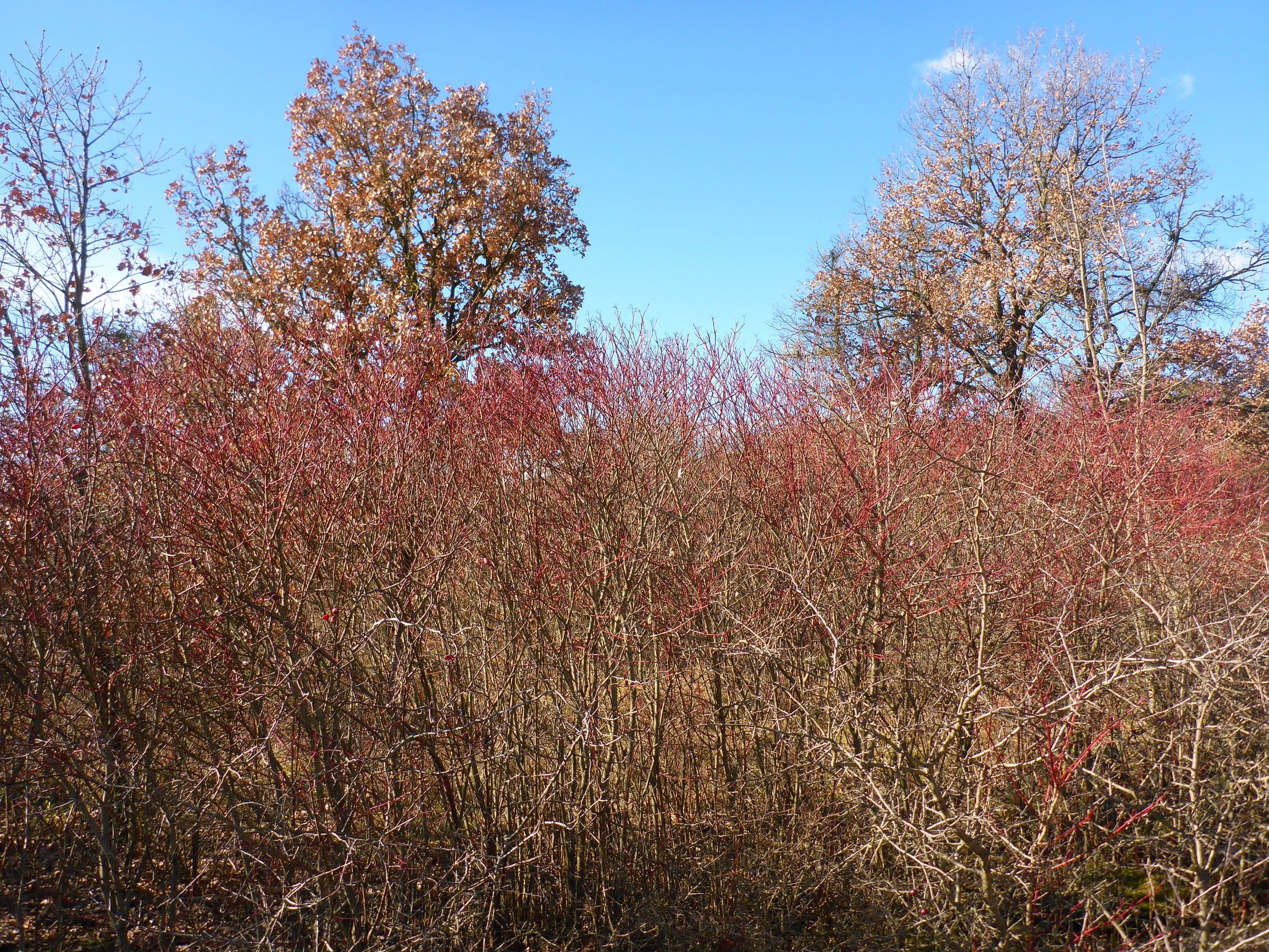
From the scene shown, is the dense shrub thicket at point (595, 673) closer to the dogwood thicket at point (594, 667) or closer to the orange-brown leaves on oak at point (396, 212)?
the dogwood thicket at point (594, 667)

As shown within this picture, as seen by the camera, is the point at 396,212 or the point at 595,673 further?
the point at 396,212

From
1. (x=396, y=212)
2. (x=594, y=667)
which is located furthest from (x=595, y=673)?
(x=396, y=212)

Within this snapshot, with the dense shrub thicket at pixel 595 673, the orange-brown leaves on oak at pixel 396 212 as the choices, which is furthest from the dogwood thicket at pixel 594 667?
the orange-brown leaves on oak at pixel 396 212

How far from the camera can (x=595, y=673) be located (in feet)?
16.3

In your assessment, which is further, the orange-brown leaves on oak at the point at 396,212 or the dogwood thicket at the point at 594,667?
the orange-brown leaves on oak at the point at 396,212

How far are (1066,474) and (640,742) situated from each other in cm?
362

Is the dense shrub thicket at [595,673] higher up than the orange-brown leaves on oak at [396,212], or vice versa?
the orange-brown leaves on oak at [396,212]

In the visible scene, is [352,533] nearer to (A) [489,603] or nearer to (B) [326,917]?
(A) [489,603]

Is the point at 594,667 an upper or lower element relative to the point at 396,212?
lower

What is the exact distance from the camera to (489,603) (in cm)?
541

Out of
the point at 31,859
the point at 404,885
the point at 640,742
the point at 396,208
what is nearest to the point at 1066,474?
the point at 640,742

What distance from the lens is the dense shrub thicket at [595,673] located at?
3.70 metres

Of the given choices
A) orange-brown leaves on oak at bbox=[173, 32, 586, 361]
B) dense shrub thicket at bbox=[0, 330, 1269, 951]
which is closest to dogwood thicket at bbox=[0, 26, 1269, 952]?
dense shrub thicket at bbox=[0, 330, 1269, 951]

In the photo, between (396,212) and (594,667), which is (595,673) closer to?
(594,667)
